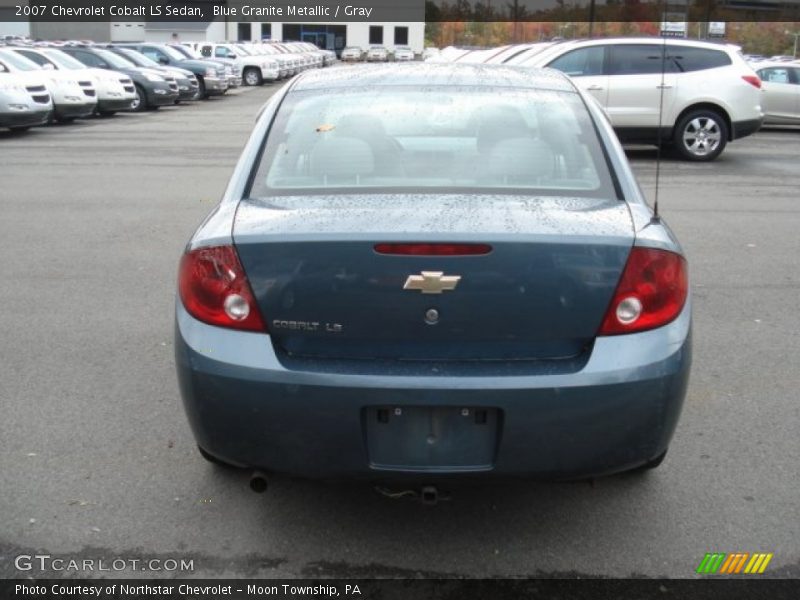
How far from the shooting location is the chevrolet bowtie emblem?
3086 mm

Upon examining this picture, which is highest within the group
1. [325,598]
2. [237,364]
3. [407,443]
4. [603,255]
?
[603,255]

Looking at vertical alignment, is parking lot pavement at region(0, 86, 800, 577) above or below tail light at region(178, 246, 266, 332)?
below

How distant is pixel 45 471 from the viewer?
4082 mm

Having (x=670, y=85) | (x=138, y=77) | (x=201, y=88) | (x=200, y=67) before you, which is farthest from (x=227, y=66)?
(x=670, y=85)

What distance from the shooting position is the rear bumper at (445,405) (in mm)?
3076

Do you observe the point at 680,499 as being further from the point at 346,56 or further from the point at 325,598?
the point at 346,56

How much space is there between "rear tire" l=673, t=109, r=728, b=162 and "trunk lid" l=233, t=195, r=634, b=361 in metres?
12.2

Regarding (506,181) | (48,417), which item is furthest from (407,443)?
(48,417)

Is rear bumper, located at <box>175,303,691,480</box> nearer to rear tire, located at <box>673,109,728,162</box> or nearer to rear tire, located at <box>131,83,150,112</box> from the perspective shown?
rear tire, located at <box>673,109,728,162</box>

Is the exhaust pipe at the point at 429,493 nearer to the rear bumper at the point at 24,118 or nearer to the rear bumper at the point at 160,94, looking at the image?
the rear bumper at the point at 24,118

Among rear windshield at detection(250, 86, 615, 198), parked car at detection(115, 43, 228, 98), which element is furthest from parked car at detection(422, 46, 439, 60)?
rear windshield at detection(250, 86, 615, 198)

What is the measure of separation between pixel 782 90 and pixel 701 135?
7.28 metres

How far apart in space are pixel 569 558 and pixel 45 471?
2.16 meters

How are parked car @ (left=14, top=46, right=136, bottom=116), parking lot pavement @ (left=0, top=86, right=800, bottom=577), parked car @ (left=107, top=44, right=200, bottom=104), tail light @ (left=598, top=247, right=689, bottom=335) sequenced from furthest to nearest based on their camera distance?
parked car @ (left=107, top=44, right=200, bottom=104)
parked car @ (left=14, top=46, right=136, bottom=116)
parking lot pavement @ (left=0, top=86, right=800, bottom=577)
tail light @ (left=598, top=247, right=689, bottom=335)
